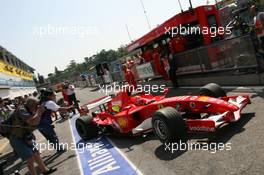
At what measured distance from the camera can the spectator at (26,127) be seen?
20.4ft

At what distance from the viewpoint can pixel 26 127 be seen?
20.9 feet

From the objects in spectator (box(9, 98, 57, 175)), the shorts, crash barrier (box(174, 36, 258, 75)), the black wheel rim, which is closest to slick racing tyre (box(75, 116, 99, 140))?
spectator (box(9, 98, 57, 175))

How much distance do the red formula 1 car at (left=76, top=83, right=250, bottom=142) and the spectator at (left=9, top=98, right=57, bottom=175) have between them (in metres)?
2.02

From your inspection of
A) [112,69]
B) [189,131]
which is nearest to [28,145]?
[189,131]

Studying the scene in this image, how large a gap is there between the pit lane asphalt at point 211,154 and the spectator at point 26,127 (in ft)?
2.87

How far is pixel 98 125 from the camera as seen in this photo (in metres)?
8.95

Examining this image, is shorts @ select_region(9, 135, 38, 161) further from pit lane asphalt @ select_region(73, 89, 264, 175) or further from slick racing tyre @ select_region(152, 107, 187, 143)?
slick racing tyre @ select_region(152, 107, 187, 143)

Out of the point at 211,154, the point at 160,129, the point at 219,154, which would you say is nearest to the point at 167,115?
the point at 160,129

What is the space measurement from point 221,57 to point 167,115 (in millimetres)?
6024

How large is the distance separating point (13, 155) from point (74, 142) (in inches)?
95.9

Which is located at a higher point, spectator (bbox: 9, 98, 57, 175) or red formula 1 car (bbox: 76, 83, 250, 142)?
spectator (bbox: 9, 98, 57, 175)

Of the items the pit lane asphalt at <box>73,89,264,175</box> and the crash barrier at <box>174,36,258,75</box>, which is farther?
the crash barrier at <box>174,36,258,75</box>

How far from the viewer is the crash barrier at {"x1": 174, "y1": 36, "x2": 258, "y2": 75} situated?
32.3 feet

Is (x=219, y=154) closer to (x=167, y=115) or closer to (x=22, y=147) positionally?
(x=167, y=115)
